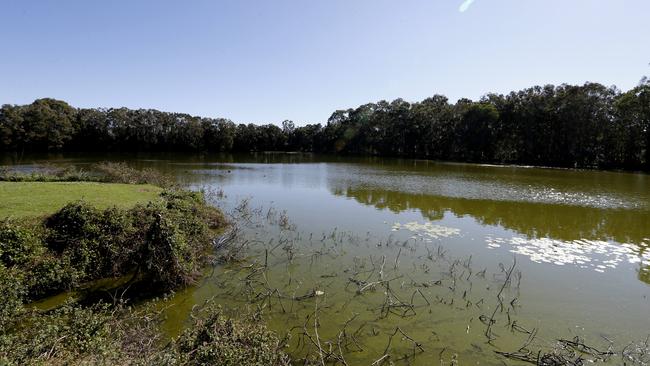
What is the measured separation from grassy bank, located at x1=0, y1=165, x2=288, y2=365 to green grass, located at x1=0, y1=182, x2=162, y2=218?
62 millimetres

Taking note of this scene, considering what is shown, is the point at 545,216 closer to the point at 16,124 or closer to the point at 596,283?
the point at 596,283

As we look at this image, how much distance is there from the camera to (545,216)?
790 inches

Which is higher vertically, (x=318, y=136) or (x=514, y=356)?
(x=318, y=136)

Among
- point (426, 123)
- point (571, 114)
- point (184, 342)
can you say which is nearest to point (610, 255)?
point (184, 342)

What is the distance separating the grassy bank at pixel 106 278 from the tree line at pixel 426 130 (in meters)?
70.3

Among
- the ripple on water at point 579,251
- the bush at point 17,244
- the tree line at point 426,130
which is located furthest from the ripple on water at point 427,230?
the tree line at point 426,130

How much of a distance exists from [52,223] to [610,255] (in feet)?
63.6

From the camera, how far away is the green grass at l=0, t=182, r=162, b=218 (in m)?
11.5

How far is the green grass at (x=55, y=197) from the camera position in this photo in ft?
37.6

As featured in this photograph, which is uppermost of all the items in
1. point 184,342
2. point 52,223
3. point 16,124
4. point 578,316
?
point 16,124

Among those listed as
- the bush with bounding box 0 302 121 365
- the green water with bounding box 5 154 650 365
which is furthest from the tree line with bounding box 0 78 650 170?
the bush with bounding box 0 302 121 365

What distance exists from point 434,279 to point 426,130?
81.2 metres

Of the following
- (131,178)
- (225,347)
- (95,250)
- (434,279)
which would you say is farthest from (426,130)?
(225,347)

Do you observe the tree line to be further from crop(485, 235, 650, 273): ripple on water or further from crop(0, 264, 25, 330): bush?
crop(0, 264, 25, 330): bush
